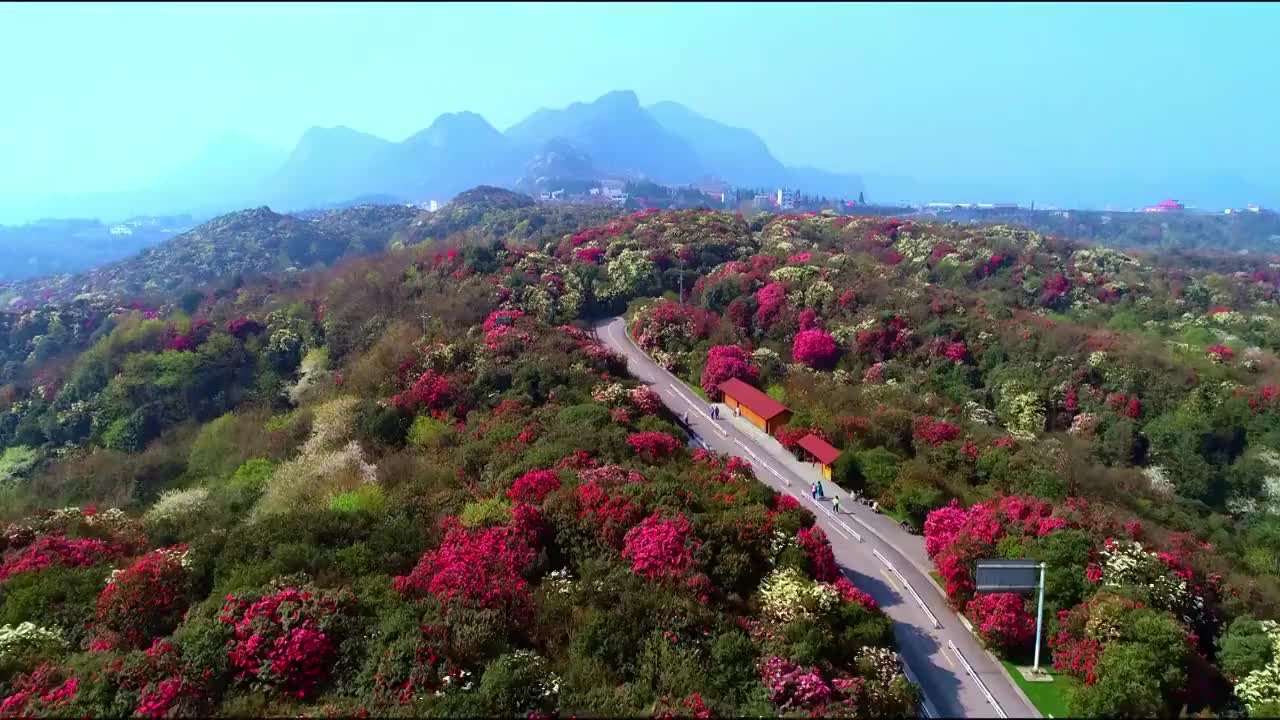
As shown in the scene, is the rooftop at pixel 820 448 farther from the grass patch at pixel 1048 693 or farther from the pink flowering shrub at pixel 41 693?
the pink flowering shrub at pixel 41 693

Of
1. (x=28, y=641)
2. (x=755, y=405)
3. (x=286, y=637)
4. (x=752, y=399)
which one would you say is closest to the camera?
(x=286, y=637)

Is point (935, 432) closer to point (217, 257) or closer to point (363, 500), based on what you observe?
point (363, 500)

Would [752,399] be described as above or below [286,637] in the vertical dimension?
below

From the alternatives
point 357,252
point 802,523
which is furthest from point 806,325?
point 357,252

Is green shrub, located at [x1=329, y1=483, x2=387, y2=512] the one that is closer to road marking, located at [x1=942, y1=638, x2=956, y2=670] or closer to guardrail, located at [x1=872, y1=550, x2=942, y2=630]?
guardrail, located at [x1=872, y1=550, x2=942, y2=630]

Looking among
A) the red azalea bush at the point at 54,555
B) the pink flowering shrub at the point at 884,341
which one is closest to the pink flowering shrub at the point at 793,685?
the red azalea bush at the point at 54,555

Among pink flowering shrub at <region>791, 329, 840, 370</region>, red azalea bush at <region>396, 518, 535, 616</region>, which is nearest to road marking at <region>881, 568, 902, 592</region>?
red azalea bush at <region>396, 518, 535, 616</region>

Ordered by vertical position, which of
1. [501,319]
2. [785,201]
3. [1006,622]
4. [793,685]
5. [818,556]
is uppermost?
[785,201]

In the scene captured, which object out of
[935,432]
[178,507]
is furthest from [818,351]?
[178,507]
